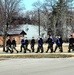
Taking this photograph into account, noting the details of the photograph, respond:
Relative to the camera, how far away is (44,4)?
282 ft

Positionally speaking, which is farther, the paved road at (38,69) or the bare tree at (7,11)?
the bare tree at (7,11)

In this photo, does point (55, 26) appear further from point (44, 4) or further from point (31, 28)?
point (31, 28)

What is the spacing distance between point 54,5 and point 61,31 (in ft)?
35.9

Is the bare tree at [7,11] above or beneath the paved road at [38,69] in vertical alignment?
above

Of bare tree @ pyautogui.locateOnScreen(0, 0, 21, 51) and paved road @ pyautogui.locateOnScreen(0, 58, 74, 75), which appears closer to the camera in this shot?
paved road @ pyautogui.locateOnScreen(0, 58, 74, 75)

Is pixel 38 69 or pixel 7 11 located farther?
pixel 7 11

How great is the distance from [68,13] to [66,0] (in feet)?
17.9

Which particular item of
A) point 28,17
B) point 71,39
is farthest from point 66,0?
point 71,39

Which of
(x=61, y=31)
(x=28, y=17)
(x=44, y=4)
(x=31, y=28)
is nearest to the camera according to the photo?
(x=61, y=31)

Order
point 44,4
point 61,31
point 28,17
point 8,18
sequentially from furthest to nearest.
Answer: point 28,17 → point 44,4 → point 61,31 → point 8,18

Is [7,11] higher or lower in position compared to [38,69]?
higher

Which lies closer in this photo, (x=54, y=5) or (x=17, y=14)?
(x=17, y=14)

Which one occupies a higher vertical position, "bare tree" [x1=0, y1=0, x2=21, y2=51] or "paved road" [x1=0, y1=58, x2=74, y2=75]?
"bare tree" [x1=0, y1=0, x2=21, y2=51]

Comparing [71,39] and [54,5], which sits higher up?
[54,5]
